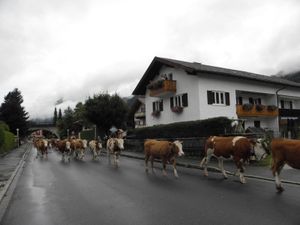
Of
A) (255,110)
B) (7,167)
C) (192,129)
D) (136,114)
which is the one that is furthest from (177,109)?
(136,114)

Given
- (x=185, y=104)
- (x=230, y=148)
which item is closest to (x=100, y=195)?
(x=230, y=148)

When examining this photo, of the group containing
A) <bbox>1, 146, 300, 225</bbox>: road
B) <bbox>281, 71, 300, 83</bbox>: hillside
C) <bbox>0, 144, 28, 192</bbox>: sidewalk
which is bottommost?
<bbox>1, 146, 300, 225</bbox>: road

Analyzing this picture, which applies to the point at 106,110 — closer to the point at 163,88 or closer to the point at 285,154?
the point at 163,88

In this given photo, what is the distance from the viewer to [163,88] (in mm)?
36250

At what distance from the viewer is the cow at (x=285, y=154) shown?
31.9ft

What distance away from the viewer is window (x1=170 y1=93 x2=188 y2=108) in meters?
35.0

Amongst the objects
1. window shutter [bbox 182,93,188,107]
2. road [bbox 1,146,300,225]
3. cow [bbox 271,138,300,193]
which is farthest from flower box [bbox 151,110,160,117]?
cow [bbox 271,138,300,193]

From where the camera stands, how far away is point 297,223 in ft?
22.8

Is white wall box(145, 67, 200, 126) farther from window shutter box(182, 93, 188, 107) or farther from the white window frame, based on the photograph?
the white window frame

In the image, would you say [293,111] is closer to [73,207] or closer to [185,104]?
[185,104]

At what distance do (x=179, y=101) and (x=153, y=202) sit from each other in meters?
27.3

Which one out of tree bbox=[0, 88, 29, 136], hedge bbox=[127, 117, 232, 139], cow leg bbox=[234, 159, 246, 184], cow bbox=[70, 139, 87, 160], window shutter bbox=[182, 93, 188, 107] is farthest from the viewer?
tree bbox=[0, 88, 29, 136]

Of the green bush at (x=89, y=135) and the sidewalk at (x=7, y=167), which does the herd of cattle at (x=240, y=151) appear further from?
the green bush at (x=89, y=135)

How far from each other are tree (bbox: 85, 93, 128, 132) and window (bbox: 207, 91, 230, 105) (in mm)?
16959
